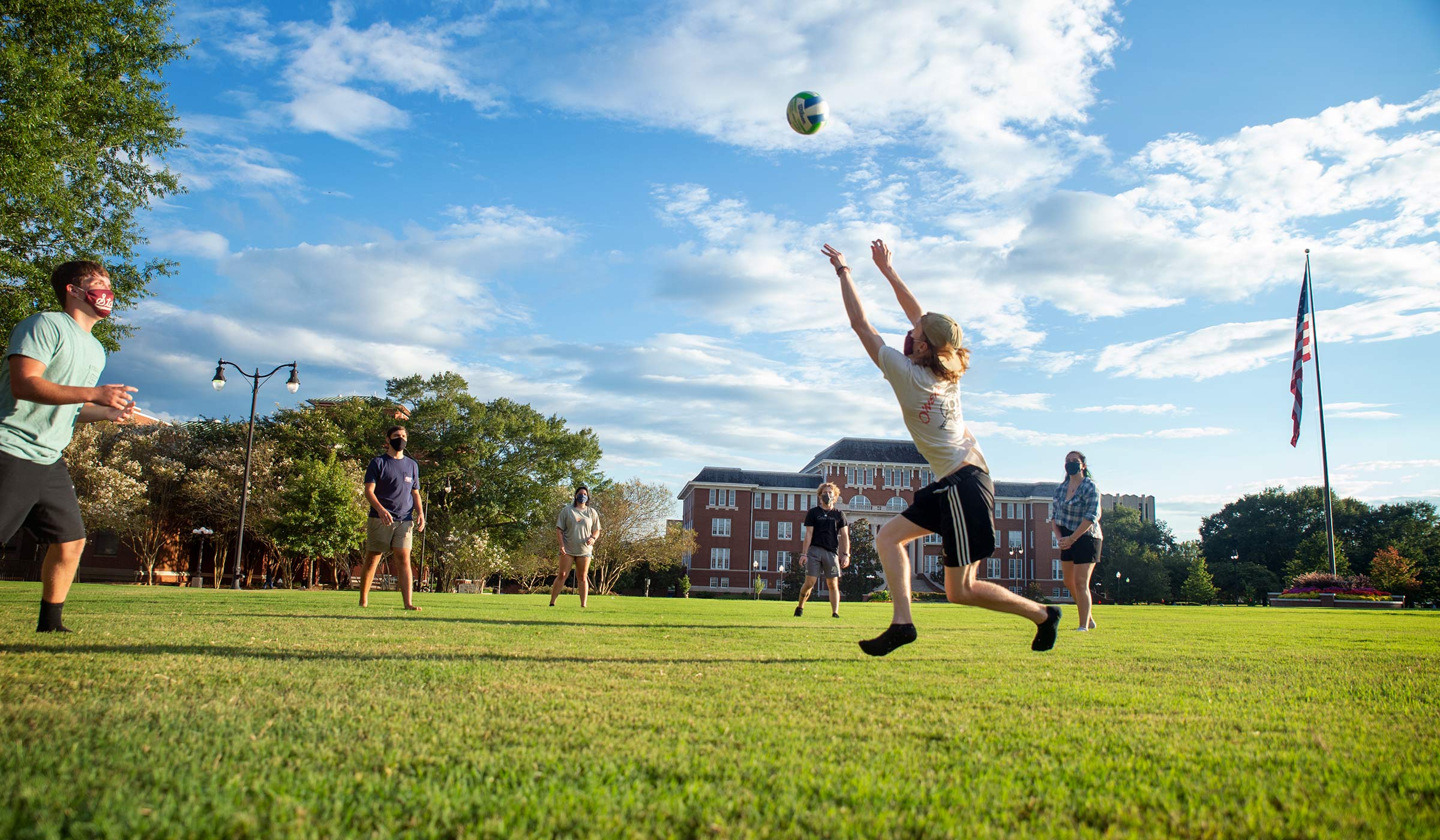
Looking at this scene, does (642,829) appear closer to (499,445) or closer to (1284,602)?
(1284,602)

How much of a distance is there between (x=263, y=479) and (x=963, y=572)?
4571 centimetres

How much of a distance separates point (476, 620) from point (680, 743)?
6542 millimetres

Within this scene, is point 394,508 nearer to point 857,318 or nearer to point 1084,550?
point 857,318

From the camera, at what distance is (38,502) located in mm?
4930

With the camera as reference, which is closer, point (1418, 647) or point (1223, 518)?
point (1418, 647)

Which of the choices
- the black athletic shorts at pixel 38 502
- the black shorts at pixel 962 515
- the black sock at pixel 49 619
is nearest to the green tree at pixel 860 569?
the black shorts at pixel 962 515

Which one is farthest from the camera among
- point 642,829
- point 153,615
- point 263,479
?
point 263,479

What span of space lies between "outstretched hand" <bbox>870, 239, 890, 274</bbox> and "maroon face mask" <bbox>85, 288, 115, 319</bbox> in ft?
17.1

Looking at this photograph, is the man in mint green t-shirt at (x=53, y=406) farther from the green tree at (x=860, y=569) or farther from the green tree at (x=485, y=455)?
the green tree at (x=860, y=569)

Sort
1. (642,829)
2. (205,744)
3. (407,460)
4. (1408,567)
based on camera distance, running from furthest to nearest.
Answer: (1408,567) → (407,460) → (205,744) → (642,829)

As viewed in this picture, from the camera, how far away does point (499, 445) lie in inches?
2057

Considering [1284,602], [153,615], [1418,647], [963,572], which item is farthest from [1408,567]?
[153,615]

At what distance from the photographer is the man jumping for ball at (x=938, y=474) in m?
5.16

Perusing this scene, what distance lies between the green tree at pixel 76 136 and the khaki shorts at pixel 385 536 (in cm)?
1298
